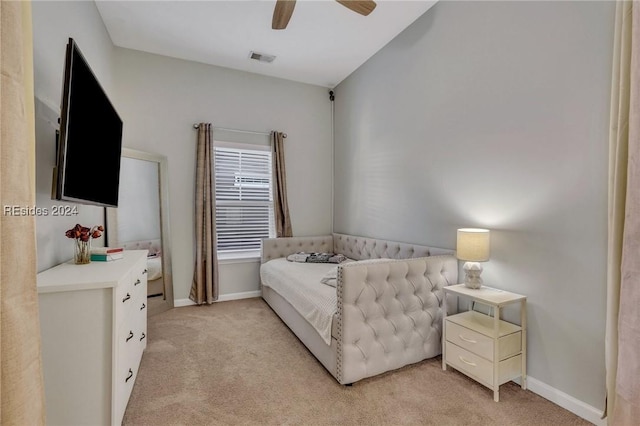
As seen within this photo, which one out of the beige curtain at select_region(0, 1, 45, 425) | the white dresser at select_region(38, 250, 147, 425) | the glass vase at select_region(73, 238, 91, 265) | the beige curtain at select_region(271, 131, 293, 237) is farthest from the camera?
the beige curtain at select_region(271, 131, 293, 237)

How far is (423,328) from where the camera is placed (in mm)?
2352

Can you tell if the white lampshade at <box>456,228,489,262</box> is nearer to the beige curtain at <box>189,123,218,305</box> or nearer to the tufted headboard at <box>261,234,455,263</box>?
the tufted headboard at <box>261,234,455,263</box>

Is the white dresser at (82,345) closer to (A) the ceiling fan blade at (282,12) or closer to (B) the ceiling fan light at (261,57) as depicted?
(A) the ceiling fan blade at (282,12)

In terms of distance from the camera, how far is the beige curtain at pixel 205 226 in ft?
12.5

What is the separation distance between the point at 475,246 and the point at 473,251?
39 mm

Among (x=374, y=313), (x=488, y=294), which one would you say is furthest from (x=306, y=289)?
(x=488, y=294)

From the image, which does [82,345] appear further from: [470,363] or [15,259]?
[470,363]

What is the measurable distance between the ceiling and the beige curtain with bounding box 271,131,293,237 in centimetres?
98

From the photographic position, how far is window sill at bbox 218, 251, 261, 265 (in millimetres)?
4097

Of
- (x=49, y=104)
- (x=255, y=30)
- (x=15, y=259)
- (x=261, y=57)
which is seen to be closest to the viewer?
(x=15, y=259)

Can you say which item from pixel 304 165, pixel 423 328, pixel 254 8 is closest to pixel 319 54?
pixel 254 8

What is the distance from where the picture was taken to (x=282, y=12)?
232 centimetres

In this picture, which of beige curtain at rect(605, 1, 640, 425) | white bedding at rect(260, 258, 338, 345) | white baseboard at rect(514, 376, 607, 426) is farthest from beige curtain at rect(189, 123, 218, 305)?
beige curtain at rect(605, 1, 640, 425)

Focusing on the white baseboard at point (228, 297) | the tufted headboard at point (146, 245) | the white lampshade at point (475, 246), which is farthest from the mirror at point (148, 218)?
the white lampshade at point (475, 246)
